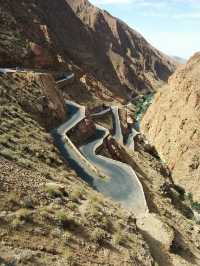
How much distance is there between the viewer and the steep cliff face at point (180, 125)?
71.2 meters

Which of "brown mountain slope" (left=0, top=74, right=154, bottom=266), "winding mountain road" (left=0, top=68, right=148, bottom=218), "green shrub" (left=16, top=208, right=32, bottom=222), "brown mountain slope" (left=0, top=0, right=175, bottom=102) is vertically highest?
"green shrub" (left=16, top=208, right=32, bottom=222)

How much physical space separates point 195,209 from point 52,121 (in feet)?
82.7

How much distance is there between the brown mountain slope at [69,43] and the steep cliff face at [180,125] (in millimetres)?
20916

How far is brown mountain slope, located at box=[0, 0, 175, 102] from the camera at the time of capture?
6619 cm

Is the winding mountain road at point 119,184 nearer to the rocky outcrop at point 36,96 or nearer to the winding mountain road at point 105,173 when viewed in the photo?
the winding mountain road at point 105,173

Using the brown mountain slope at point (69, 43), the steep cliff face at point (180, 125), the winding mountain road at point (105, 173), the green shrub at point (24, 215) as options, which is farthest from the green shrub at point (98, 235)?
the steep cliff face at point (180, 125)

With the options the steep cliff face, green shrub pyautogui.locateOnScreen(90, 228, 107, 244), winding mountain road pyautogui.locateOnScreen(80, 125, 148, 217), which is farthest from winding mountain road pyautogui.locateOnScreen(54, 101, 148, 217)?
the steep cliff face

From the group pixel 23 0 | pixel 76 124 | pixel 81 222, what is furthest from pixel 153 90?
pixel 81 222

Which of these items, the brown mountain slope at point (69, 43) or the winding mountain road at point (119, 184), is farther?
the brown mountain slope at point (69, 43)

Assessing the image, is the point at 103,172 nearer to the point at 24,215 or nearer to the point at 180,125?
the point at 24,215

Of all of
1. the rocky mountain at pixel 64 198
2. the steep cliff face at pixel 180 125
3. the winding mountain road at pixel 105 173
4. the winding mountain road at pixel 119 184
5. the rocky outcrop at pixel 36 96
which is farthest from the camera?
the steep cliff face at pixel 180 125

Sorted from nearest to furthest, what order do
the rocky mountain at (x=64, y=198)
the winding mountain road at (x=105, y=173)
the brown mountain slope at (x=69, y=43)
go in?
1. the rocky mountain at (x=64, y=198)
2. the winding mountain road at (x=105, y=173)
3. the brown mountain slope at (x=69, y=43)

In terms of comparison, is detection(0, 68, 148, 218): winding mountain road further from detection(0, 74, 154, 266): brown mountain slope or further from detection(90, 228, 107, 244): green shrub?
detection(90, 228, 107, 244): green shrub

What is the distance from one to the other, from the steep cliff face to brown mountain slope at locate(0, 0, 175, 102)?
2092cm
